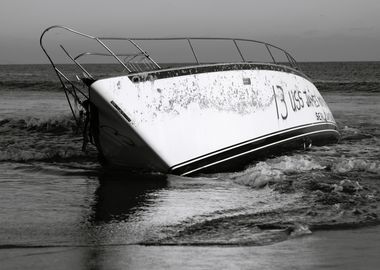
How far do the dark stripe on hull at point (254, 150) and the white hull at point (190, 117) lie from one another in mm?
14

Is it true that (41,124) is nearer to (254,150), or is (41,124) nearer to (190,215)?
(254,150)

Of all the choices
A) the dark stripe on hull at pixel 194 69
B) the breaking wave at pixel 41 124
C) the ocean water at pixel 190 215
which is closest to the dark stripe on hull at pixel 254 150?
the ocean water at pixel 190 215

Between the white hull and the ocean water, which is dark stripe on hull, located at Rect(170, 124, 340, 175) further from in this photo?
the ocean water

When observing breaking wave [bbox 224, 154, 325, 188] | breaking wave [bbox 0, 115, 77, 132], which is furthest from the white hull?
breaking wave [bbox 0, 115, 77, 132]

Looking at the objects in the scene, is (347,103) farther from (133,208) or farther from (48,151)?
(133,208)

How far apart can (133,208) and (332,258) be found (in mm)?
2447

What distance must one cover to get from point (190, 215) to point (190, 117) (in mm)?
2219

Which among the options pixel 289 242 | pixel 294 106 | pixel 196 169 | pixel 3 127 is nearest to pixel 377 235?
pixel 289 242

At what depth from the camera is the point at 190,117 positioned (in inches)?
311

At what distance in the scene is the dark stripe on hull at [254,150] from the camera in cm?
803

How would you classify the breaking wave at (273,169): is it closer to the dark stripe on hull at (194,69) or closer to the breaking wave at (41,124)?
the dark stripe on hull at (194,69)

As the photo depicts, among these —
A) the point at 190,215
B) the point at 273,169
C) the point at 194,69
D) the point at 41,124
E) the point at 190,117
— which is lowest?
the point at 41,124

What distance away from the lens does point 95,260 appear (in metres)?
4.45

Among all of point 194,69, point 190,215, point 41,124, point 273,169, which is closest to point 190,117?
point 194,69
